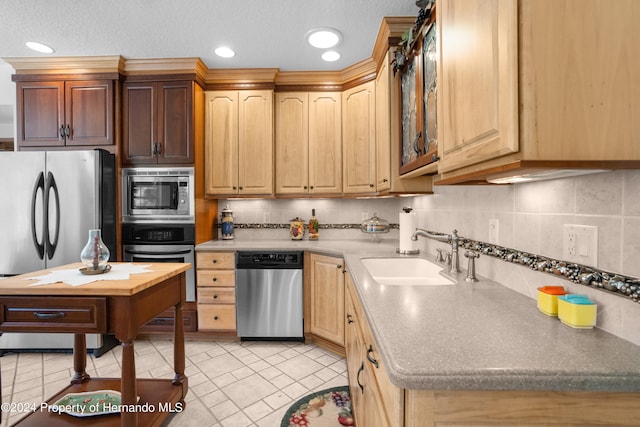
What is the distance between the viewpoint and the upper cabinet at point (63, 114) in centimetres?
270

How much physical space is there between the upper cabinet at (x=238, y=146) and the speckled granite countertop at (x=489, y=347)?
2.09 m

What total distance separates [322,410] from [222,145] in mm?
2405

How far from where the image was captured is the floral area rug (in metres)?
1.71

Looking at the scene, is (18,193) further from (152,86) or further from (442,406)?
(442,406)

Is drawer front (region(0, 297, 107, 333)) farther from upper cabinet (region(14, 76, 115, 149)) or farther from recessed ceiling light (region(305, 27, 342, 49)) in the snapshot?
recessed ceiling light (region(305, 27, 342, 49))

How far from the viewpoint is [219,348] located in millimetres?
2615

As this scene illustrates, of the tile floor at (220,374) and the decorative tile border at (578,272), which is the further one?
the tile floor at (220,374)

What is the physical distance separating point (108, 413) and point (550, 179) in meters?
2.32

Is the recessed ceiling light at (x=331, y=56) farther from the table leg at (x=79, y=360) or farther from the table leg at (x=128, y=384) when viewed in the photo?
the table leg at (x=79, y=360)

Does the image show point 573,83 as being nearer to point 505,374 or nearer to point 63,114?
point 505,374

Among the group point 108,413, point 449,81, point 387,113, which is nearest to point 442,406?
point 449,81

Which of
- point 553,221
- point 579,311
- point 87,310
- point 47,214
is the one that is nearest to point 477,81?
point 553,221

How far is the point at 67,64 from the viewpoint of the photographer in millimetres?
2676

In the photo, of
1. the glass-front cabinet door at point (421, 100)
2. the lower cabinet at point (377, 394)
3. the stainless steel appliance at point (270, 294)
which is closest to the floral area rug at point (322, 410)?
the lower cabinet at point (377, 394)
